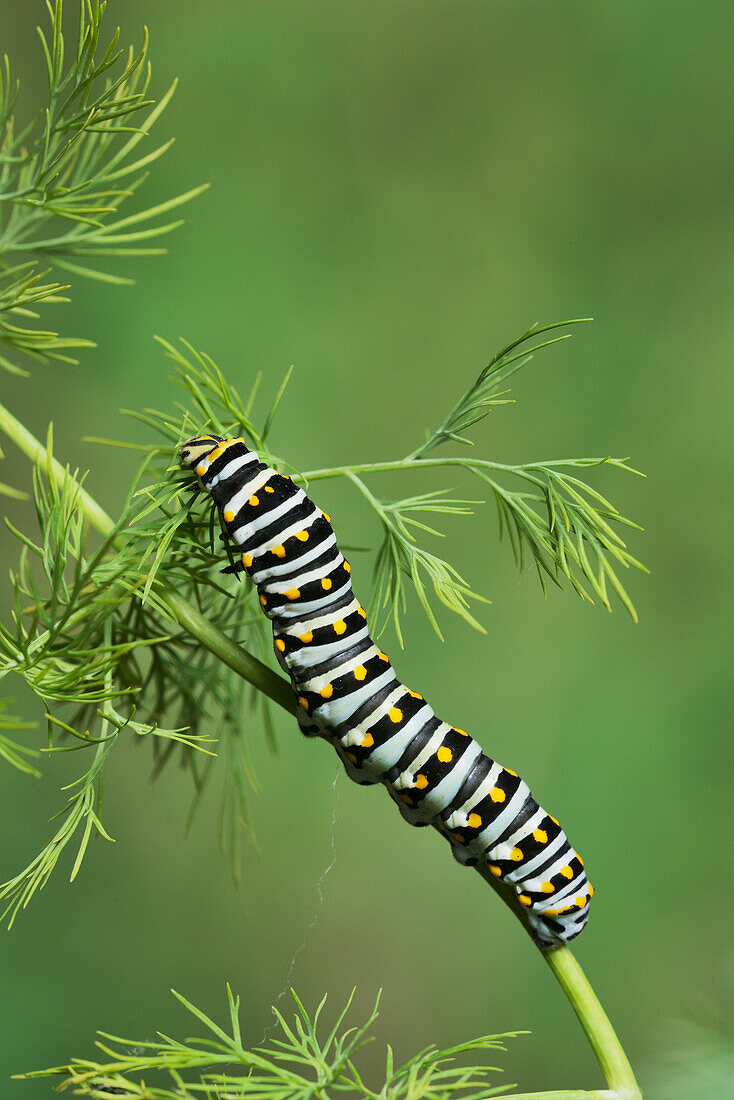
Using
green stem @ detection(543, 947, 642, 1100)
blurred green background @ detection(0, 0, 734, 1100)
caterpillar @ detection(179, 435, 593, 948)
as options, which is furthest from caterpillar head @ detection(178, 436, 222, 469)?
blurred green background @ detection(0, 0, 734, 1100)

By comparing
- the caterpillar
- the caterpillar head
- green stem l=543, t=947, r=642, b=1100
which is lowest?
green stem l=543, t=947, r=642, b=1100

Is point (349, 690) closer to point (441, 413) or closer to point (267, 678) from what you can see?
point (267, 678)

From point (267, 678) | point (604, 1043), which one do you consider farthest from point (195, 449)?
point (604, 1043)

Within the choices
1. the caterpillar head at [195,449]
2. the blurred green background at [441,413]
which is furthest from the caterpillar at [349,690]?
the blurred green background at [441,413]

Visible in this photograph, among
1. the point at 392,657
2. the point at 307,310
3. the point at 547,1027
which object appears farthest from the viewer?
the point at 307,310

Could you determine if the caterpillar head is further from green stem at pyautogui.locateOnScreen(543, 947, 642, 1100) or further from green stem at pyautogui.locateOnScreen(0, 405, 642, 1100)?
green stem at pyautogui.locateOnScreen(543, 947, 642, 1100)

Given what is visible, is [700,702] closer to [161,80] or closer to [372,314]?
[372,314]

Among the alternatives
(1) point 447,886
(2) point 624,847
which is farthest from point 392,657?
(2) point 624,847
